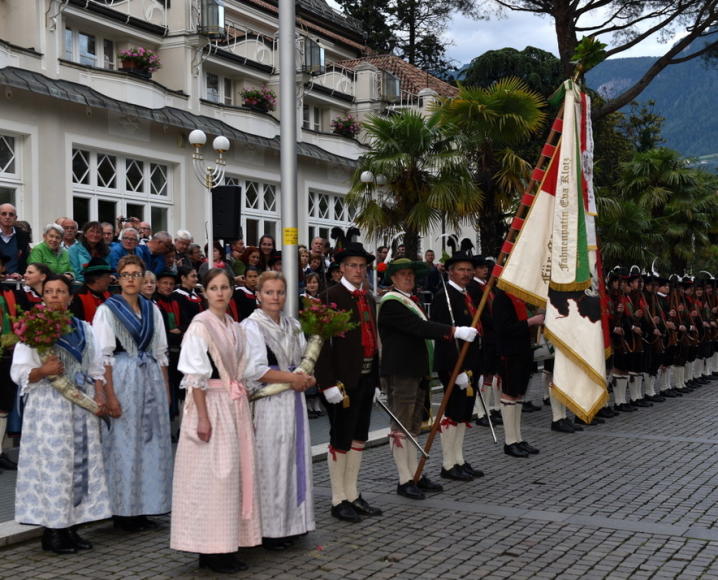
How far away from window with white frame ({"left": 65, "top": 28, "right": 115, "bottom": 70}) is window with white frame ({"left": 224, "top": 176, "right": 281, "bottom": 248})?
4.44 metres

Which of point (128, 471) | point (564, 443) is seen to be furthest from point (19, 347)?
point (564, 443)

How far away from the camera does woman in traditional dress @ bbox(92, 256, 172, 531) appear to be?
6.95 meters

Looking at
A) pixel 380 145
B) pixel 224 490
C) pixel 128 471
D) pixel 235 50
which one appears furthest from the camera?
pixel 235 50

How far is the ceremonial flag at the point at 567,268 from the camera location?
28.0 feet

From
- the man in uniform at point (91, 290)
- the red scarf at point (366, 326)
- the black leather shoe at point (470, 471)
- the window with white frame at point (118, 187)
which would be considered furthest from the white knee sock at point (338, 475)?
the window with white frame at point (118, 187)

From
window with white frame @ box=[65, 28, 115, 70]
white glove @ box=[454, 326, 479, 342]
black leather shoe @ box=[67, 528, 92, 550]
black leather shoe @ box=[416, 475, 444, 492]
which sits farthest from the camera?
window with white frame @ box=[65, 28, 115, 70]

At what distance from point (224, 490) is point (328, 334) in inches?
56.3

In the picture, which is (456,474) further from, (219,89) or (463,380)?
(219,89)

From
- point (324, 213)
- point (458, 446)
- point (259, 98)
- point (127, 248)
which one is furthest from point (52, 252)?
point (324, 213)

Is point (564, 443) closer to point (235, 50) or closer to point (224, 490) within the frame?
point (224, 490)

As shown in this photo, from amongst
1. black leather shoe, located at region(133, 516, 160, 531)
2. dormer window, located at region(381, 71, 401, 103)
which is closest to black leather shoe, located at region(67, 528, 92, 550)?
black leather shoe, located at region(133, 516, 160, 531)

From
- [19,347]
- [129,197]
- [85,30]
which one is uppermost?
[85,30]

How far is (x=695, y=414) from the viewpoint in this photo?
14.2 m

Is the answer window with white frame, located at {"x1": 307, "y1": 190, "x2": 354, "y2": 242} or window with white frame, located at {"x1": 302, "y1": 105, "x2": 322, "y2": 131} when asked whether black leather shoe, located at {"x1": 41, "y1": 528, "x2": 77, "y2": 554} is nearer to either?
window with white frame, located at {"x1": 307, "y1": 190, "x2": 354, "y2": 242}
